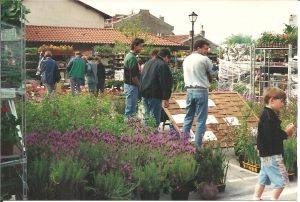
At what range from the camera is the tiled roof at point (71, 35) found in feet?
141

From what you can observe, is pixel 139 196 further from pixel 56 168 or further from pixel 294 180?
pixel 294 180

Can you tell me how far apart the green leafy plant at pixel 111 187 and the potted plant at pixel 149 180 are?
19 cm

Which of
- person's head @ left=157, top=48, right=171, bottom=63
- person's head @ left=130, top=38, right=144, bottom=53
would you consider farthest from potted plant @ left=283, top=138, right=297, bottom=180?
person's head @ left=130, top=38, right=144, bottom=53

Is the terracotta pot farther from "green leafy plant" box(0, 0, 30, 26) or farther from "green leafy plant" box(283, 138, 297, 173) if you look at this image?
"green leafy plant" box(283, 138, 297, 173)

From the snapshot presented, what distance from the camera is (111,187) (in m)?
6.05

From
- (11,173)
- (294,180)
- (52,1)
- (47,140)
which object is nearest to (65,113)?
(47,140)

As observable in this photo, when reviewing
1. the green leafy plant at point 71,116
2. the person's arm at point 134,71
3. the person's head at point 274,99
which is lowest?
the green leafy plant at point 71,116

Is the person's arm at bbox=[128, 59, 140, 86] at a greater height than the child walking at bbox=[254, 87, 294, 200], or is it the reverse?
the person's arm at bbox=[128, 59, 140, 86]

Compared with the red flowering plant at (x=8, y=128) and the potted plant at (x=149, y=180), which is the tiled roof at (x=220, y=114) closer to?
the potted plant at (x=149, y=180)

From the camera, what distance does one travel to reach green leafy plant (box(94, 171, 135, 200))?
604 centimetres

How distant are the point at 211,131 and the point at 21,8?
4430 millimetres

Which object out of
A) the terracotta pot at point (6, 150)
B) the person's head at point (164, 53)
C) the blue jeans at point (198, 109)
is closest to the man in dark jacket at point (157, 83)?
the person's head at point (164, 53)

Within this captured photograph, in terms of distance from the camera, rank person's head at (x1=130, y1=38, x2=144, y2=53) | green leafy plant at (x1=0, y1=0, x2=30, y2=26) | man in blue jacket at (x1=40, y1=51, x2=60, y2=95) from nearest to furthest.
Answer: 1. green leafy plant at (x1=0, y1=0, x2=30, y2=26)
2. person's head at (x1=130, y1=38, x2=144, y2=53)
3. man in blue jacket at (x1=40, y1=51, x2=60, y2=95)

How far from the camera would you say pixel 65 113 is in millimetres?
8578
